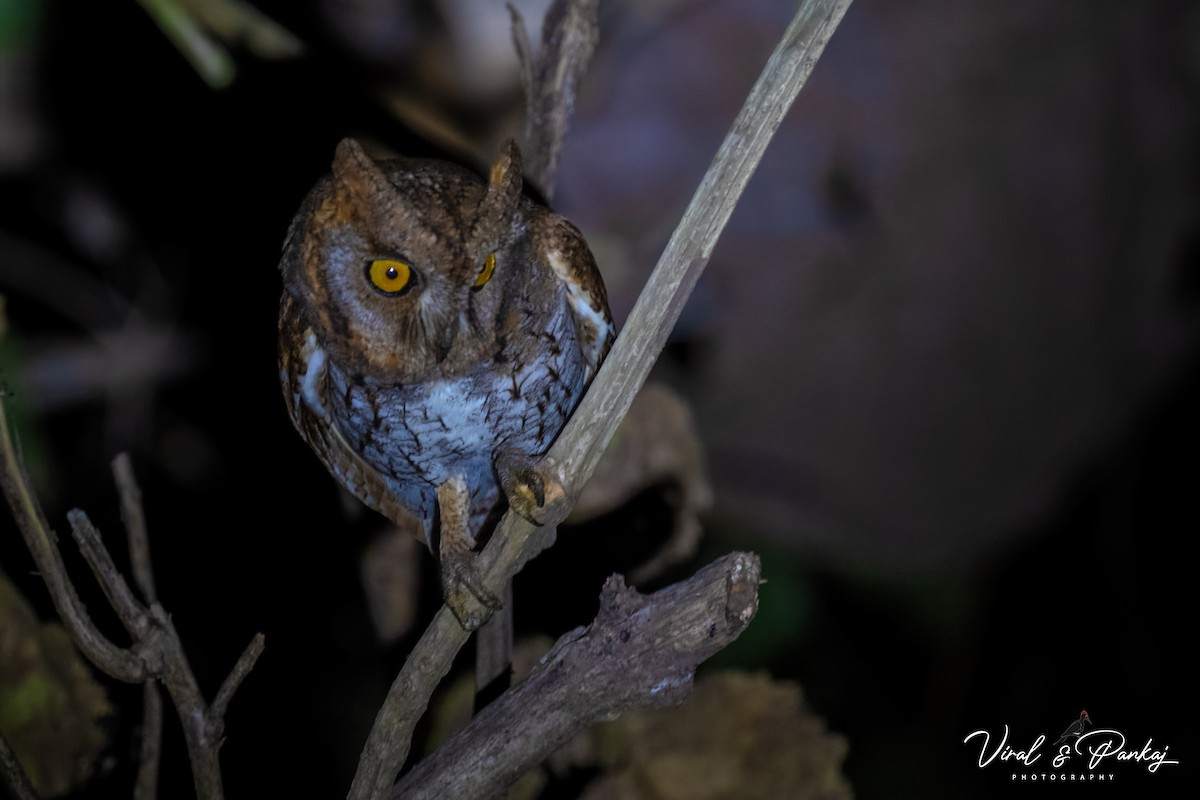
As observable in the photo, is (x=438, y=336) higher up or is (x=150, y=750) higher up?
(x=438, y=336)

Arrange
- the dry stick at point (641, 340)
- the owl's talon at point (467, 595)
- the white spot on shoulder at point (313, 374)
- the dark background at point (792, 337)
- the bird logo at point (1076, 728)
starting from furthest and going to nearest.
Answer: the dark background at point (792, 337)
the bird logo at point (1076, 728)
the white spot on shoulder at point (313, 374)
the owl's talon at point (467, 595)
the dry stick at point (641, 340)

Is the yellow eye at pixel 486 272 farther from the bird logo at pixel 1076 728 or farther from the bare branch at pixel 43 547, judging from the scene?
the bird logo at pixel 1076 728

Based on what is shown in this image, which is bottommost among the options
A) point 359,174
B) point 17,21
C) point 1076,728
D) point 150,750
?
point 1076,728

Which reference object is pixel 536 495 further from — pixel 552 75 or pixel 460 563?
pixel 552 75

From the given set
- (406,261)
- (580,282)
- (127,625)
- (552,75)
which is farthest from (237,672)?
(552,75)

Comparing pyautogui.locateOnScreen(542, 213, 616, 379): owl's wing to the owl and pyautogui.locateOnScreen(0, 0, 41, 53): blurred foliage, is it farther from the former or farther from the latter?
pyautogui.locateOnScreen(0, 0, 41, 53): blurred foliage

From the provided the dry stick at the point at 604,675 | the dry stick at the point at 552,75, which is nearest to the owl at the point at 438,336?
the dry stick at the point at 604,675

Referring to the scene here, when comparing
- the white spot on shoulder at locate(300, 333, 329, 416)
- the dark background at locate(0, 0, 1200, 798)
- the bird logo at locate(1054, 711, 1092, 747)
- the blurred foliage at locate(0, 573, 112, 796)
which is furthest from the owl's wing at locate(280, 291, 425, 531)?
the bird logo at locate(1054, 711, 1092, 747)
